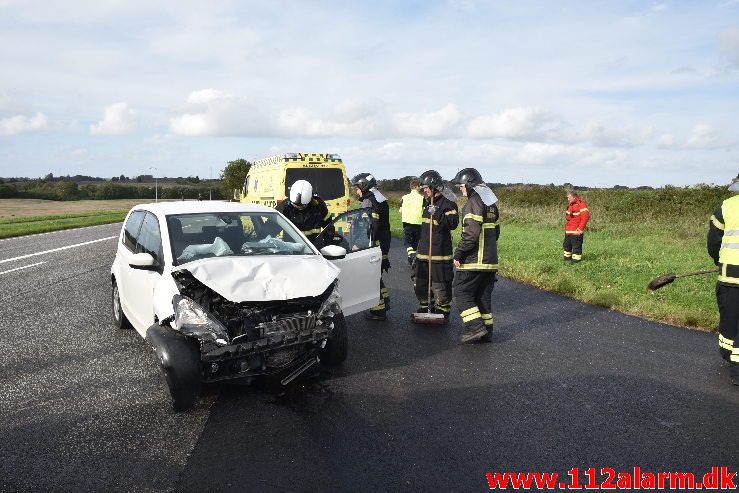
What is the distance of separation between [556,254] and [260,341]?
12.3m

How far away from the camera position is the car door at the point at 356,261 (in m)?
6.25

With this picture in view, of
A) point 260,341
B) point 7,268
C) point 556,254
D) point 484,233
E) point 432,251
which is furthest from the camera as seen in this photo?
point 556,254

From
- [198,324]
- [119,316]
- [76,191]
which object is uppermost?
[76,191]

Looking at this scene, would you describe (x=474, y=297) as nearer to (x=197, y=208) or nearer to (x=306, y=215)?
(x=306, y=215)

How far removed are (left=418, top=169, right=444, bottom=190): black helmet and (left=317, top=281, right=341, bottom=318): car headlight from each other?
3040 millimetres

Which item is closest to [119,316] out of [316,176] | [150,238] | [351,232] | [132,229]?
[132,229]

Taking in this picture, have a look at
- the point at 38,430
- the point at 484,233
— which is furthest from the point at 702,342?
the point at 38,430

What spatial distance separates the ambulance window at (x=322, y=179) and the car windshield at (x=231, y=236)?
7.75 metres

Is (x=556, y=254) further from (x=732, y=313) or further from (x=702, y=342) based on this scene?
(x=732, y=313)

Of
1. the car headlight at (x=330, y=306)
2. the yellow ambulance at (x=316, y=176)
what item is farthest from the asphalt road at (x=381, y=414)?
the yellow ambulance at (x=316, y=176)

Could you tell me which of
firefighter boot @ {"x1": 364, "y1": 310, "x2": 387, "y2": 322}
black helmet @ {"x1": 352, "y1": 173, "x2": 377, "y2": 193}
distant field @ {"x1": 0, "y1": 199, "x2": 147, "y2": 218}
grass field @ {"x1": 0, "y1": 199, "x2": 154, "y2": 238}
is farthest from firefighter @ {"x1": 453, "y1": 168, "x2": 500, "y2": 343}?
distant field @ {"x1": 0, "y1": 199, "x2": 147, "y2": 218}

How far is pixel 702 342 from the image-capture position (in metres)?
6.97

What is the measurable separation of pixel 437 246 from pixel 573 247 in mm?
6987

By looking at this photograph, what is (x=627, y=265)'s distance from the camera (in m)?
13.0
